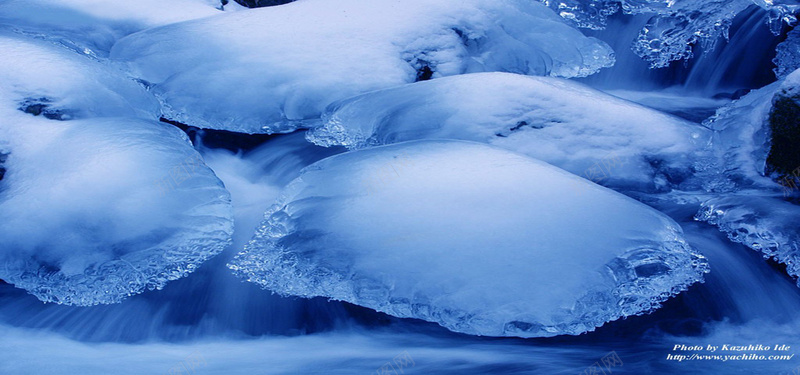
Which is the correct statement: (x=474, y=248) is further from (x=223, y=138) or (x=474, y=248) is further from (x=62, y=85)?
(x=62, y=85)

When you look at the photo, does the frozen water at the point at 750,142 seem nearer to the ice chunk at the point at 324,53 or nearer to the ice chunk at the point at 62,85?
the ice chunk at the point at 324,53

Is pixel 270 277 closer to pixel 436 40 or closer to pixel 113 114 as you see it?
pixel 113 114

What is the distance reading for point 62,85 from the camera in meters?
3.36

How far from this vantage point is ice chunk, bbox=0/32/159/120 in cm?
323

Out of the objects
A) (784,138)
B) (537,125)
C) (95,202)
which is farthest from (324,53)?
(784,138)

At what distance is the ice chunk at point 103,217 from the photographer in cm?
247

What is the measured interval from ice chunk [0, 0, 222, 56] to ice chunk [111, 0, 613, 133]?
350 mm

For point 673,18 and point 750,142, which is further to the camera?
point 673,18

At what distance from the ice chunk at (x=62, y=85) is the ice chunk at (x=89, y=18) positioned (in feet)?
1.45

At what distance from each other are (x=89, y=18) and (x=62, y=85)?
4.49 ft

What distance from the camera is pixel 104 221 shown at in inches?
99.4

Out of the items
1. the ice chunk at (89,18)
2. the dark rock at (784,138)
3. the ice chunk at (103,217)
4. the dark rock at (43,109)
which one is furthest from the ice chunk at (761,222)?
the ice chunk at (89,18)

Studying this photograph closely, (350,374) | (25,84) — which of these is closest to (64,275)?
(350,374)

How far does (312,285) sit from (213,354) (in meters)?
0.43
